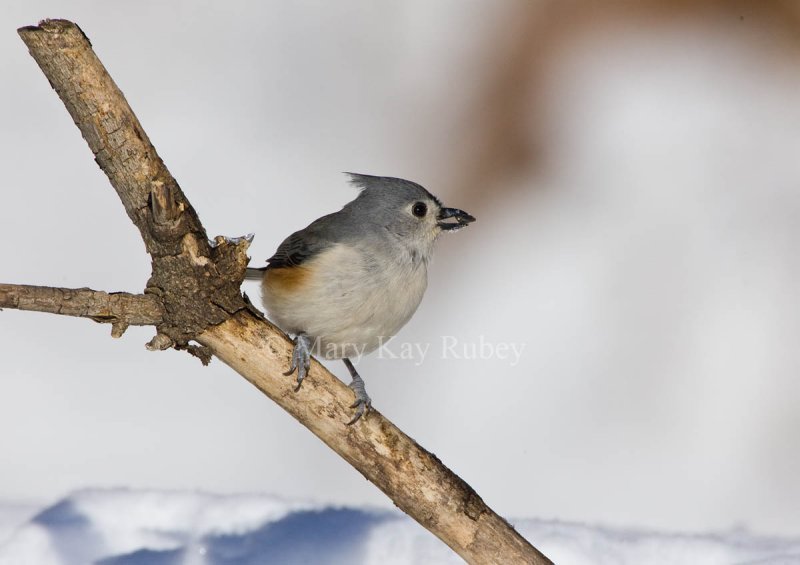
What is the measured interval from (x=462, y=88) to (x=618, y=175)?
60cm

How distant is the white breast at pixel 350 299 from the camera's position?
1.55m

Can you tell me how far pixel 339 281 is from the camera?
5.09 feet

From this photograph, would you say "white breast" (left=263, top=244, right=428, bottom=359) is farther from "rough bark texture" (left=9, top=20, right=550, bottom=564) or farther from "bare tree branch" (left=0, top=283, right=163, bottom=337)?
"bare tree branch" (left=0, top=283, right=163, bottom=337)

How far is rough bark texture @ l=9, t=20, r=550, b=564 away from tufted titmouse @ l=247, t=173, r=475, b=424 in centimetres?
5

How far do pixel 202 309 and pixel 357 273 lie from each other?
1.08 ft

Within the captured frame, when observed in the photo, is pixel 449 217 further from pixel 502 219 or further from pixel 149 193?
pixel 502 219

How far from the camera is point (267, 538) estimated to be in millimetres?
1985

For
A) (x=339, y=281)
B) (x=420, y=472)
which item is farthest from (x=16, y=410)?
(x=420, y=472)

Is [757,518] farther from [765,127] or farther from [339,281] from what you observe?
[339,281]

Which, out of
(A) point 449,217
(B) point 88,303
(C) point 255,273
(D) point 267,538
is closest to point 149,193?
(B) point 88,303

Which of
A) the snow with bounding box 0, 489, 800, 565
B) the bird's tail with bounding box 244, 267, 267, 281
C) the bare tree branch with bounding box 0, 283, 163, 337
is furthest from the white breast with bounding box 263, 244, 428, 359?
the snow with bounding box 0, 489, 800, 565

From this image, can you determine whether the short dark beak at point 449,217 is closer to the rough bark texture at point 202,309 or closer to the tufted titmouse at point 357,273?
the tufted titmouse at point 357,273

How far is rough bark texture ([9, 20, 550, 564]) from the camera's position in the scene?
1262 mm

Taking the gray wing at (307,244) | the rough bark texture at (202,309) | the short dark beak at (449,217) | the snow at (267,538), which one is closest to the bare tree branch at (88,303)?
the rough bark texture at (202,309)
